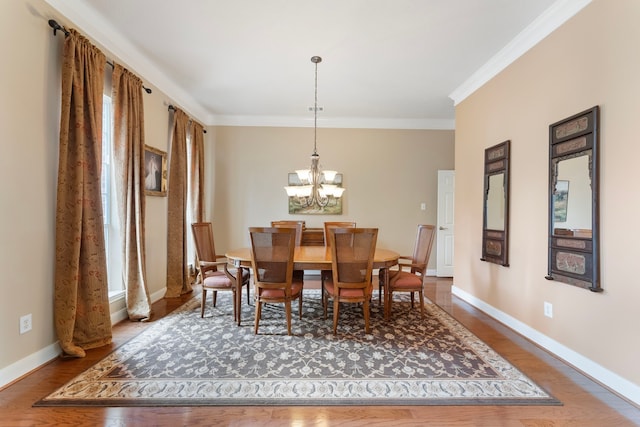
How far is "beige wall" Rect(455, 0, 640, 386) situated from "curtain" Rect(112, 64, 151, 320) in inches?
149

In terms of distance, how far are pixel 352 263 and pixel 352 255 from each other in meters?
0.08

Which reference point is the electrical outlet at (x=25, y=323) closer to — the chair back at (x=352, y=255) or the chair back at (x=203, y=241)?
the chair back at (x=203, y=241)

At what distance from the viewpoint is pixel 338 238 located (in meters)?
2.64

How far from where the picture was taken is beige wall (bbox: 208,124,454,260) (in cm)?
534

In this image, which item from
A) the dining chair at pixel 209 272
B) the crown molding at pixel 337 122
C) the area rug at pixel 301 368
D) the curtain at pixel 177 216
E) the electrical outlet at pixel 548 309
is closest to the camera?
the area rug at pixel 301 368

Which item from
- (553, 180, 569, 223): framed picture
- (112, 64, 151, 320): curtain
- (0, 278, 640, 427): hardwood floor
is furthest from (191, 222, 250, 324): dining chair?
(553, 180, 569, 223): framed picture

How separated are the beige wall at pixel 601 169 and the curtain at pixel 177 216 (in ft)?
12.7

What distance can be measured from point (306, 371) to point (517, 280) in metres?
2.25

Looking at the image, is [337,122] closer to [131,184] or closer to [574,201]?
[131,184]

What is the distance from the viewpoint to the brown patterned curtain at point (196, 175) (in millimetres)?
4574

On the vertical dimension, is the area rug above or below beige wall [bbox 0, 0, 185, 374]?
below

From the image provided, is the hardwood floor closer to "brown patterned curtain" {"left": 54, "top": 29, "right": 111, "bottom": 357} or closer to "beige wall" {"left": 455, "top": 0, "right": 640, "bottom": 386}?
"beige wall" {"left": 455, "top": 0, "right": 640, "bottom": 386}

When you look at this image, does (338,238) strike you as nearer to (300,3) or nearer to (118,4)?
(300,3)

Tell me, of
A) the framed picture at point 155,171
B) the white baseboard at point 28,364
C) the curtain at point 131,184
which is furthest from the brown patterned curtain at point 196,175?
the white baseboard at point 28,364
